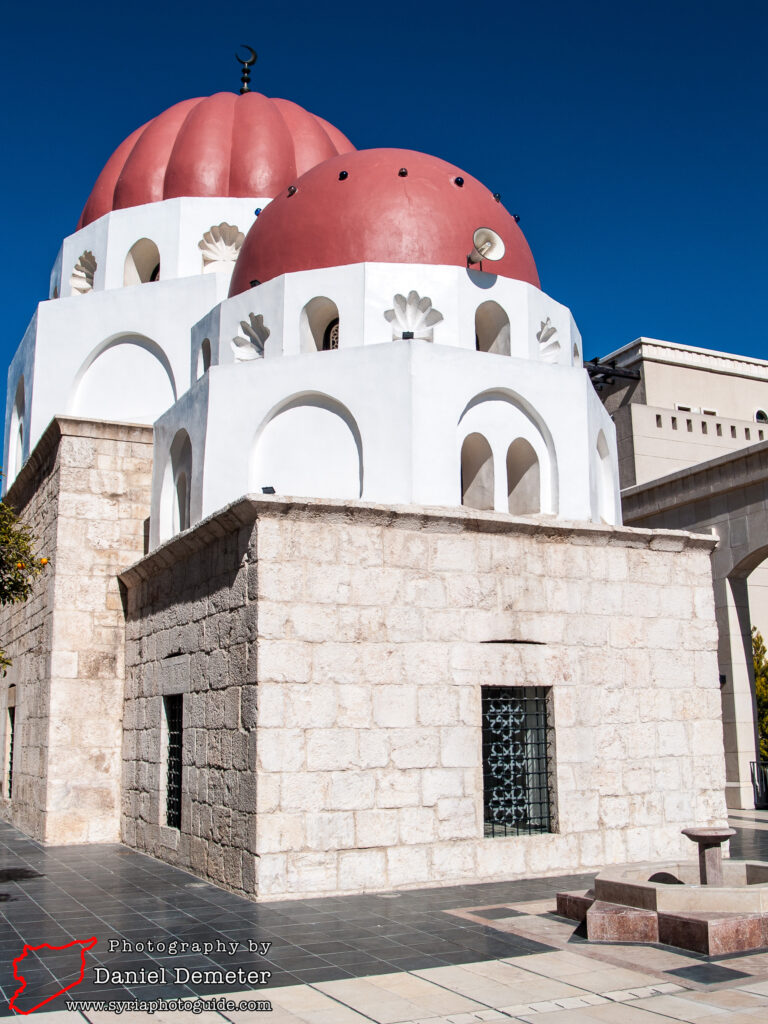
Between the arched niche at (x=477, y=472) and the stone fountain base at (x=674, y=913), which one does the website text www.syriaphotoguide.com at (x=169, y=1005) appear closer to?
the stone fountain base at (x=674, y=913)

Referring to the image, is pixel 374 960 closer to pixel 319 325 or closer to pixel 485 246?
pixel 319 325

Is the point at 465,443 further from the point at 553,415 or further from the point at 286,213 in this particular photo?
the point at 286,213

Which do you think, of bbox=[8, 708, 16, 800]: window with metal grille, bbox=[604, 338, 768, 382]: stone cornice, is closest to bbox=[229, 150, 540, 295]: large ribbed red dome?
bbox=[8, 708, 16, 800]: window with metal grille

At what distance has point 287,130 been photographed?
14.2 metres

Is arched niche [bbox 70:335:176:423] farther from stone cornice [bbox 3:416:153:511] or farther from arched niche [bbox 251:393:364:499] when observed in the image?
arched niche [bbox 251:393:364:499]

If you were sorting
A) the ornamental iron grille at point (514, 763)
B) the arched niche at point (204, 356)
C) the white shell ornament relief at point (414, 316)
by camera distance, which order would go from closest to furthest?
1. the ornamental iron grille at point (514, 763)
2. the white shell ornament relief at point (414, 316)
3. the arched niche at point (204, 356)

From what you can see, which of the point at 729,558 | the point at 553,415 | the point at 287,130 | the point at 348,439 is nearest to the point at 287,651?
the point at 348,439

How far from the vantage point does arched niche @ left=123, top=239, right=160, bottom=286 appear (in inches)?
531

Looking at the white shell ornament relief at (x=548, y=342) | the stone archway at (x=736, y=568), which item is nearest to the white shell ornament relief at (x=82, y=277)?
the white shell ornament relief at (x=548, y=342)

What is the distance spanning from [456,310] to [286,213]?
7.42 feet

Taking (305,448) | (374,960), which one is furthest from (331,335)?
(374,960)

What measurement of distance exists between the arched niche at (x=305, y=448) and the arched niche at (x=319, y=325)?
0.98 metres

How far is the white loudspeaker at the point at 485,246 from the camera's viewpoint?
1034 cm

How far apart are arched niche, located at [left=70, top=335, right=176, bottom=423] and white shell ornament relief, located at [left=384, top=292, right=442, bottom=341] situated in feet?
12.5
